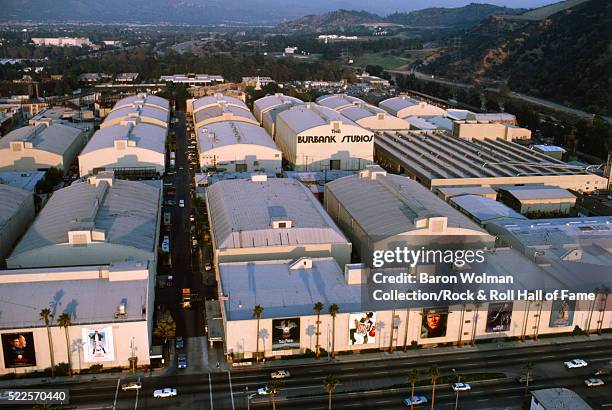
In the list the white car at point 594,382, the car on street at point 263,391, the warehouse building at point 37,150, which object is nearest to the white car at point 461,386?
the white car at point 594,382

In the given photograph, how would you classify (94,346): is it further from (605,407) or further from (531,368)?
(605,407)

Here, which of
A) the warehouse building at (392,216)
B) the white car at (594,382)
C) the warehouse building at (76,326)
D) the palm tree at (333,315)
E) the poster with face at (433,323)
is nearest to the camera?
the warehouse building at (76,326)

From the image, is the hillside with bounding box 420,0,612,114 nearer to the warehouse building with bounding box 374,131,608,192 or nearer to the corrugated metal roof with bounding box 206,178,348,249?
the warehouse building with bounding box 374,131,608,192

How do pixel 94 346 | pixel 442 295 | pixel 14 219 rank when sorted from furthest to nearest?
pixel 14 219, pixel 442 295, pixel 94 346

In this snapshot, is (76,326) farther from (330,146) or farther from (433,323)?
(330,146)

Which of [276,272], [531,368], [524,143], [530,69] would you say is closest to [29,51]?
[530,69]

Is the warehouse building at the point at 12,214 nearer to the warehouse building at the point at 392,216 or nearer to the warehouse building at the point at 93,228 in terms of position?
the warehouse building at the point at 93,228
